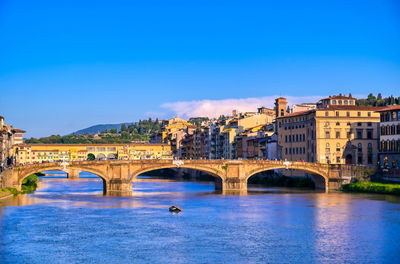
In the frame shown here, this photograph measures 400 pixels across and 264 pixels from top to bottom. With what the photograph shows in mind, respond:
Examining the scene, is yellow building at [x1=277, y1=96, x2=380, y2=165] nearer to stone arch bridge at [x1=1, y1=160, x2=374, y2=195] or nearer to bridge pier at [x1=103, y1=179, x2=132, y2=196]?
stone arch bridge at [x1=1, y1=160, x2=374, y2=195]

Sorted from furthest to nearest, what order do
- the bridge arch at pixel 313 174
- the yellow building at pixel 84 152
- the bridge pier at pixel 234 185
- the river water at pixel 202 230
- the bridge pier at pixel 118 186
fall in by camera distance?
the yellow building at pixel 84 152, the bridge arch at pixel 313 174, the bridge pier at pixel 234 185, the bridge pier at pixel 118 186, the river water at pixel 202 230

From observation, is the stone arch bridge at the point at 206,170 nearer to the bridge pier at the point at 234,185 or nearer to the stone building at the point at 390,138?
the bridge pier at the point at 234,185

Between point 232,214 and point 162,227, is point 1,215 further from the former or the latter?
point 232,214

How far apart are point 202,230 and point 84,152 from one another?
108296mm

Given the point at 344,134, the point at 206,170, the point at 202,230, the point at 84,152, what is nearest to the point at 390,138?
the point at 344,134

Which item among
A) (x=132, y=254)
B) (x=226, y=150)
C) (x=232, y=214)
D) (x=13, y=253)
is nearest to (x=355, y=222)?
(x=232, y=214)

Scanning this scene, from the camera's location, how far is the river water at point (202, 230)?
111 feet

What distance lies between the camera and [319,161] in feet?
255

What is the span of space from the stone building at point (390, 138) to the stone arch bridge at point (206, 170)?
9.59ft

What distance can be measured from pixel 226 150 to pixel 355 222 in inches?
2687

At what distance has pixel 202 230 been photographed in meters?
41.5

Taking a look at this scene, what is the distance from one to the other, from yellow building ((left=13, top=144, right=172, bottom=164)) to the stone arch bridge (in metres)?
70.9

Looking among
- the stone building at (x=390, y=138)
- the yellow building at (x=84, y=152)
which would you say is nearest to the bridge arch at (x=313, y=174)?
the stone building at (x=390, y=138)

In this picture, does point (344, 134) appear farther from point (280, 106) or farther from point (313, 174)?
point (280, 106)
